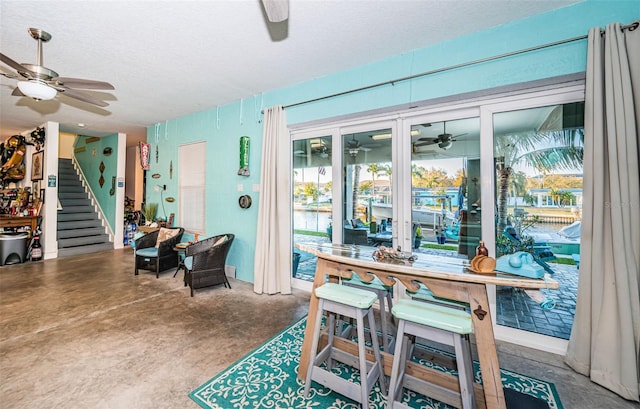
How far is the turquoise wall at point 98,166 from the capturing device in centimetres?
703

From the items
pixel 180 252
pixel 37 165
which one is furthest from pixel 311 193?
pixel 37 165

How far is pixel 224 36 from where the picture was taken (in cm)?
258

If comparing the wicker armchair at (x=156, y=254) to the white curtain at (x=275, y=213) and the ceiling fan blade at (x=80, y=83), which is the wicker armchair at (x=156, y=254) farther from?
the ceiling fan blade at (x=80, y=83)

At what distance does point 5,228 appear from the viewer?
5.51 m

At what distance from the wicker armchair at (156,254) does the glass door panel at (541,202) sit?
16.0 ft

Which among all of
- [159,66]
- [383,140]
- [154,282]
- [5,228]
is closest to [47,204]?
[5,228]

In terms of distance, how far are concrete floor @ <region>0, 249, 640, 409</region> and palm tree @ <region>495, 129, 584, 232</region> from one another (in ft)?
5.13

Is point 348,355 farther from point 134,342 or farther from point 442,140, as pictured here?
point 442,140

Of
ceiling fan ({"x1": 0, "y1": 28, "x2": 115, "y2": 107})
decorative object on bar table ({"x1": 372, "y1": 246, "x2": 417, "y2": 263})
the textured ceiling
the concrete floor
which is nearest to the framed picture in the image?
the textured ceiling

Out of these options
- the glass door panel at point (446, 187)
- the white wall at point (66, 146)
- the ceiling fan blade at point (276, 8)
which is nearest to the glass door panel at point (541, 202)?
the glass door panel at point (446, 187)

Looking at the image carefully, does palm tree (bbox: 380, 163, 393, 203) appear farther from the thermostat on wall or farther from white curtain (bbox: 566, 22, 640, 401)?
the thermostat on wall

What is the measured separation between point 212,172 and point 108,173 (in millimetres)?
4633

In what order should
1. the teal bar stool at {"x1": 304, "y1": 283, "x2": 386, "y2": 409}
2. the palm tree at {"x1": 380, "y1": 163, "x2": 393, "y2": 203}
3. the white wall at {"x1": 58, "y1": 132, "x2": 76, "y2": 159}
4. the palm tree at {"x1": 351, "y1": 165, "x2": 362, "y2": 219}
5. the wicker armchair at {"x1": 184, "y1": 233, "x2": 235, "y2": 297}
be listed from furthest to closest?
1. the white wall at {"x1": 58, "y1": 132, "x2": 76, "y2": 159}
2. the wicker armchair at {"x1": 184, "y1": 233, "x2": 235, "y2": 297}
3. the palm tree at {"x1": 351, "y1": 165, "x2": 362, "y2": 219}
4. the palm tree at {"x1": 380, "y1": 163, "x2": 393, "y2": 203}
5. the teal bar stool at {"x1": 304, "y1": 283, "x2": 386, "y2": 409}

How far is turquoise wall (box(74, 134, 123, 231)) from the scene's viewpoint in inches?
277
